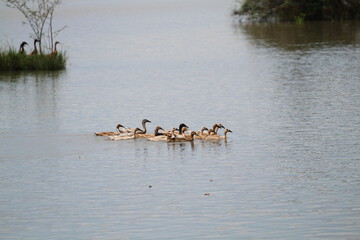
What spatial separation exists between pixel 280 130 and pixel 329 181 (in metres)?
5.73

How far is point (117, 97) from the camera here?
102ft

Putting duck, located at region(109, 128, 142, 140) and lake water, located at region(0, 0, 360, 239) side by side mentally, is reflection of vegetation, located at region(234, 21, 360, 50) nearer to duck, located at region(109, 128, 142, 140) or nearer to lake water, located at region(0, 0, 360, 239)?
lake water, located at region(0, 0, 360, 239)

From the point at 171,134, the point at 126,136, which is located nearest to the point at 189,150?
the point at 171,134

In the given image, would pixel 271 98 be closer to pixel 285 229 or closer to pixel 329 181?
pixel 329 181

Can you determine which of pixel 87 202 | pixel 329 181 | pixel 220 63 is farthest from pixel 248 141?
pixel 220 63

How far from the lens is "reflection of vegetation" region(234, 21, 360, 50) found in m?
45.4

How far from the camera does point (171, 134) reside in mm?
22469

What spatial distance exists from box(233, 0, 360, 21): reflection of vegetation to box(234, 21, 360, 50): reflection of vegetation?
3.28 ft

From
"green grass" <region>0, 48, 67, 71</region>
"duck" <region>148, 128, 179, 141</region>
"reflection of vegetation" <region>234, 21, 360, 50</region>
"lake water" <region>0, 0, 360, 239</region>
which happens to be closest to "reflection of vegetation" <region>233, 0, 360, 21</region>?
"reflection of vegetation" <region>234, 21, 360, 50</region>

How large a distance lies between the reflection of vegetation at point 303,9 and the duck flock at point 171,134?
35405 mm

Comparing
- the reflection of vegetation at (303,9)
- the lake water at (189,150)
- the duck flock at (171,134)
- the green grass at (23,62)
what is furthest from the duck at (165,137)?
the reflection of vegetation at (303,9)

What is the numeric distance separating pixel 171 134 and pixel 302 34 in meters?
29.1

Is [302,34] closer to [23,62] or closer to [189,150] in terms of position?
[23,62]

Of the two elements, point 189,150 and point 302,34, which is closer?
point 189,150
